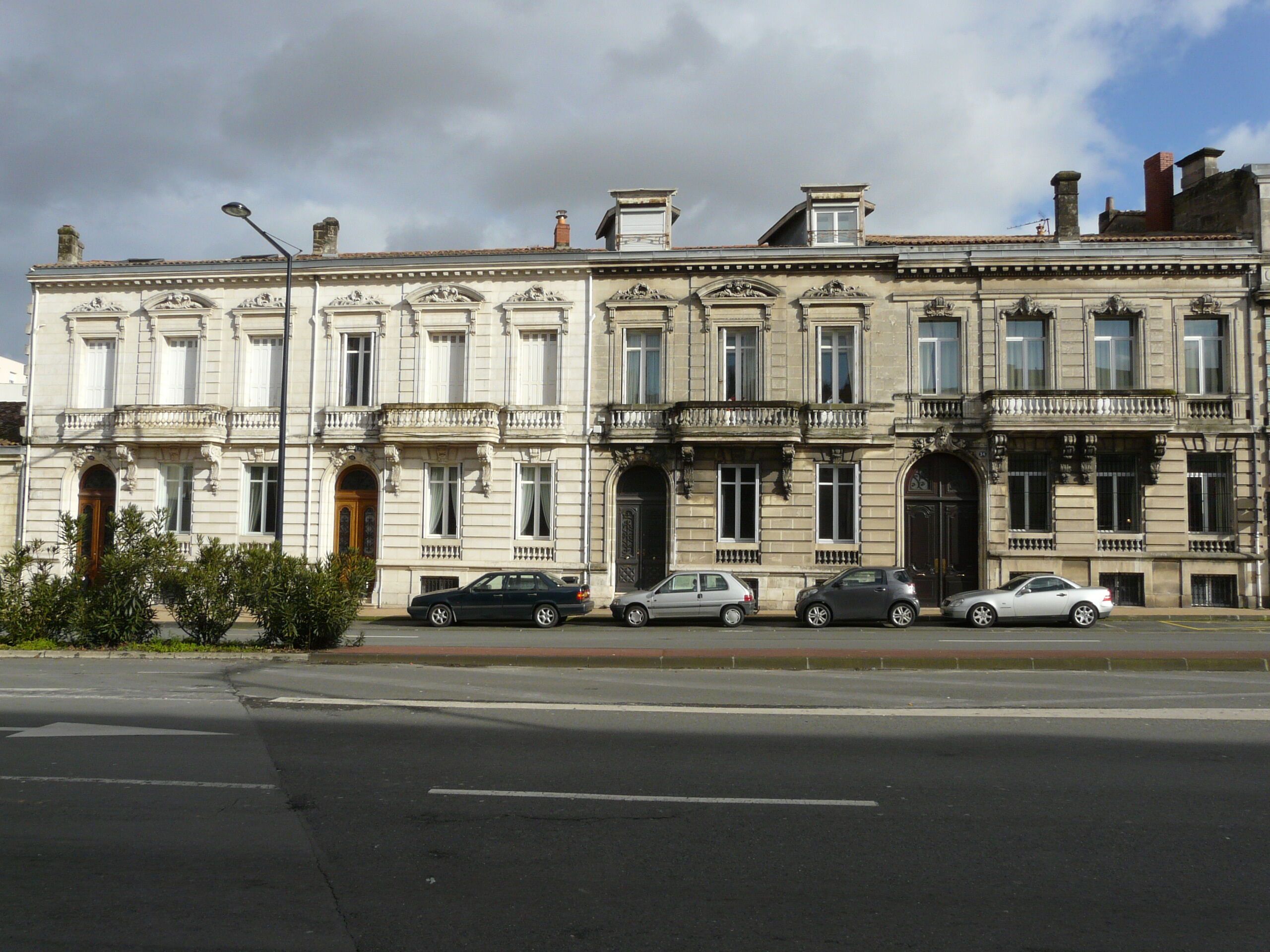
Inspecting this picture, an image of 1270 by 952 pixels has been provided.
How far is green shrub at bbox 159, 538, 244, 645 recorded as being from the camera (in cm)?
Answer: 1556

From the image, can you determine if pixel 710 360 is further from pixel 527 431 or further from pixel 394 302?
pixel 394 302

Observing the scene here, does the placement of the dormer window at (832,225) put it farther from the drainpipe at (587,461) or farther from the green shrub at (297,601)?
the green shrub at (297,601)

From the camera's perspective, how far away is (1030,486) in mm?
26844

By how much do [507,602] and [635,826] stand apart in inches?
675

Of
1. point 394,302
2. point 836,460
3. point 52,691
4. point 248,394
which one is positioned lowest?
point 52,691

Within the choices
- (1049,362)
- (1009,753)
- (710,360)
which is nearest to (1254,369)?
(1049,362)

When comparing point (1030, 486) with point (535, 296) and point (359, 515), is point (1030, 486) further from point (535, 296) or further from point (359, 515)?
point (359, 515)

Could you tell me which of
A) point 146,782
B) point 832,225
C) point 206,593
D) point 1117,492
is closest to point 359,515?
point 206,593

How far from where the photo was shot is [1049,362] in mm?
27000

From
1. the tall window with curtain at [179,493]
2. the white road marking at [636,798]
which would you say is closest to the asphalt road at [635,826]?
the white road marking at [636,798]

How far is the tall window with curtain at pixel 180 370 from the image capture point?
97.1 feet

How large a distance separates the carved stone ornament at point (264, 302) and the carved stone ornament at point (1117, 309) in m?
24.8

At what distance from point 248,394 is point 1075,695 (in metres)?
25.8

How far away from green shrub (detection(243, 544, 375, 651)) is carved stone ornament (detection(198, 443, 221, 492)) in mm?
14202
